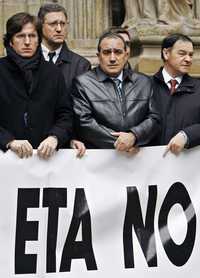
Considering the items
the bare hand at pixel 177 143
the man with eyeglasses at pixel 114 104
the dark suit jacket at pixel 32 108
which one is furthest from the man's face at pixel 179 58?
the dark suit jacket at pixel 32 108

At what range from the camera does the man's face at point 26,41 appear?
407cm

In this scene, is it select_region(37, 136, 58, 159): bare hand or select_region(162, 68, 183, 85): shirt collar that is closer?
select_region(37, 136, 58, 159): bare hand

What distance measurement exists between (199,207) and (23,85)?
1102 mm

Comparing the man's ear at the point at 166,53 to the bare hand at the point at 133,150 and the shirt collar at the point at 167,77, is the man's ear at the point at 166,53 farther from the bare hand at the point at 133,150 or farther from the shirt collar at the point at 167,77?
the bare hand at the point at 133,150

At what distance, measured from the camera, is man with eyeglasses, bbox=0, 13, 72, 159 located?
13.2 ft

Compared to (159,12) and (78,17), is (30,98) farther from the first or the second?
(78,17)

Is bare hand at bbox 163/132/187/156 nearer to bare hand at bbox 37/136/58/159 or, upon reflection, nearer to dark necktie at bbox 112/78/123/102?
dark necktie at bbox 112/78/123/102

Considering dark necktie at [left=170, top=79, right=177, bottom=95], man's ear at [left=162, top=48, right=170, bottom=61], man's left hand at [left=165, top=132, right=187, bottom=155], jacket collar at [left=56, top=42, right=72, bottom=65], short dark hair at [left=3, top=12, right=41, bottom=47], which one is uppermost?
short dark hair at [left=3, top=12, right=41, bottom=47]

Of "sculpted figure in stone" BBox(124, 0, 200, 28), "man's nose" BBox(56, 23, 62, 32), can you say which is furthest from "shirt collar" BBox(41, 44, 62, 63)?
"sculpted figure in stone" BBox(124, 0, 200, 28)

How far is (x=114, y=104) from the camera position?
4.14 metres

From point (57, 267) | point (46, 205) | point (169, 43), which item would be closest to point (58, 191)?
point (46, 205)

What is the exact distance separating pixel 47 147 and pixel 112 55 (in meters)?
0.63

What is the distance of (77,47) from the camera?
7648mm

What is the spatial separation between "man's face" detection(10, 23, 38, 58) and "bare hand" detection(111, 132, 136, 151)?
60cm
